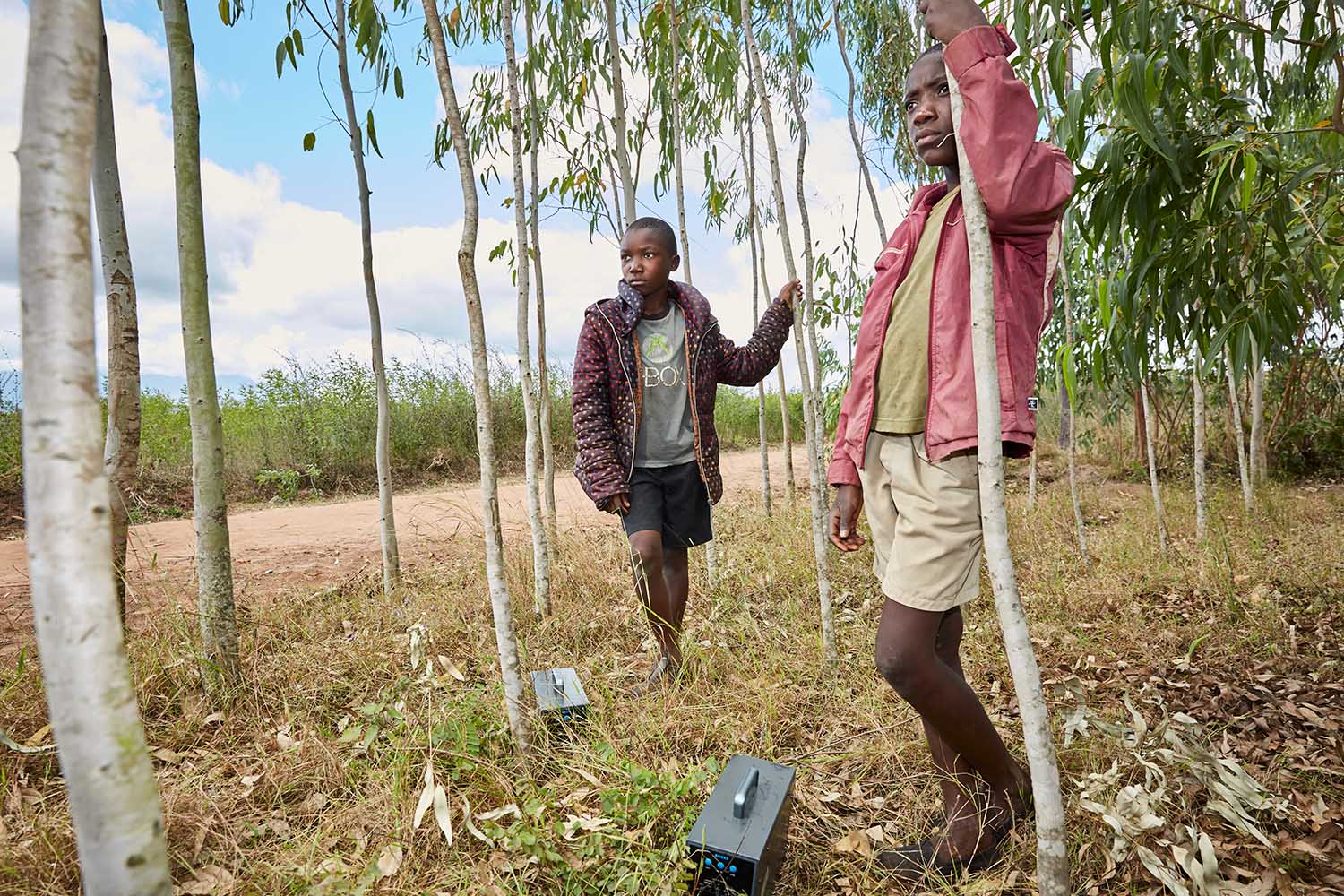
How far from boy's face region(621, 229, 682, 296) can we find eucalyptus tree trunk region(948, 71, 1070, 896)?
1.36 m

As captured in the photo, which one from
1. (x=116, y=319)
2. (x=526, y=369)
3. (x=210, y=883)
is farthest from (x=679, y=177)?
(x=210, y=883)

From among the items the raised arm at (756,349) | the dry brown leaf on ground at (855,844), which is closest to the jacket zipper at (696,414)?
the raised arm at (756,349)

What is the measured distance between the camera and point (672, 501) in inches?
104

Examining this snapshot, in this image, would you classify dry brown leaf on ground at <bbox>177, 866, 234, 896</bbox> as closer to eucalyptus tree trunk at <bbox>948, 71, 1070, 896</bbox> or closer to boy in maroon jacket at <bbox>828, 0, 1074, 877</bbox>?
boy in maroon jacket at <bbox>828, 0, 1074, 877</bbox>

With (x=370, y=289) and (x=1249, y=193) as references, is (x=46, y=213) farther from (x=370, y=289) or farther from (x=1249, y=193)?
(x=370, y=289)

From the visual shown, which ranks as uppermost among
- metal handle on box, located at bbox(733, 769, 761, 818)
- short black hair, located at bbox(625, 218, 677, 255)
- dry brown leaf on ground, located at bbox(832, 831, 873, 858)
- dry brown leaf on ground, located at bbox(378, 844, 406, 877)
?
short black hair, located at bbox(625, 218, 677, 255)

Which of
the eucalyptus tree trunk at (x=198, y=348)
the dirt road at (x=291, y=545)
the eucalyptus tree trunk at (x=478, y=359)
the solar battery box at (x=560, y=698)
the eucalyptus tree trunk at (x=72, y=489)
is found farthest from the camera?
the dirt road at (x=291, y=545)

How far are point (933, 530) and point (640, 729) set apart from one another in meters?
1.05

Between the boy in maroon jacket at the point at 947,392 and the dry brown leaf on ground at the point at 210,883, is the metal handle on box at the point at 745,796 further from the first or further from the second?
the dry brown leaf on ground at the point at 210,883

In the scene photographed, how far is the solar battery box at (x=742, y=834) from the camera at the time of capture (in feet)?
4.78

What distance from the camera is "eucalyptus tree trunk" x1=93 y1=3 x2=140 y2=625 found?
100 inches

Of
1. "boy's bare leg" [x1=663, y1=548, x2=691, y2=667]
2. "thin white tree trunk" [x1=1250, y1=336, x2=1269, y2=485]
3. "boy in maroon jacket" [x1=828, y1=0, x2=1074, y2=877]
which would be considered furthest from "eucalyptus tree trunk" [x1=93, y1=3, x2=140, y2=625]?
"thin white tree trunk" [x1=1250, y1=336, x2=1269, y2=485]

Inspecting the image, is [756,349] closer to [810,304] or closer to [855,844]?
[810,304]

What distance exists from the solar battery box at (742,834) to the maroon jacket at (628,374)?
110 centimetres
